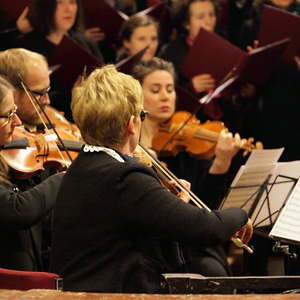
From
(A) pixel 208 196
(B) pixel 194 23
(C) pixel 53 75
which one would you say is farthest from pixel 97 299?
(B) pixel 194 23

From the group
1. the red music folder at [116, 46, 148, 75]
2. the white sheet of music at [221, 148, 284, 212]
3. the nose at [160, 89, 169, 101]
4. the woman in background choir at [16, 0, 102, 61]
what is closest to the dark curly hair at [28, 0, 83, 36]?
the woman in background choir at [16, 0, 102, 61]

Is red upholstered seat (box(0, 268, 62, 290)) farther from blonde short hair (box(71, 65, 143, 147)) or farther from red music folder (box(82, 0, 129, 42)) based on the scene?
red music folder (box(82, 0, 129, 42))

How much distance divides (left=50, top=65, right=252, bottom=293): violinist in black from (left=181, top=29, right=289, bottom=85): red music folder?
2.15 meters

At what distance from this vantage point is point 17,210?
2398 millimetres

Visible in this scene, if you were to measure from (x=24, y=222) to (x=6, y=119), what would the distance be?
13.7 inches

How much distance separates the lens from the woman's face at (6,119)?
8.18 ft

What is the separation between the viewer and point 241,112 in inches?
177

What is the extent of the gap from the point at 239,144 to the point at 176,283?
167cm

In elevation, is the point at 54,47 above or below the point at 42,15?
below

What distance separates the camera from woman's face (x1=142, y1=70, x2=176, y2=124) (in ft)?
12.0

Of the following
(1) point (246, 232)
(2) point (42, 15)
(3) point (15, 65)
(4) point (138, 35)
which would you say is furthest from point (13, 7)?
(1) point (246, 232)

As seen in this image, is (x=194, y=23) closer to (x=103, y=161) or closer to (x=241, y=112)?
(x=241, y=112)

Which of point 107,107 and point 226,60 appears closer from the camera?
point 107,107

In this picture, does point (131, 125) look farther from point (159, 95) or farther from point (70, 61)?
point (70, 61)
